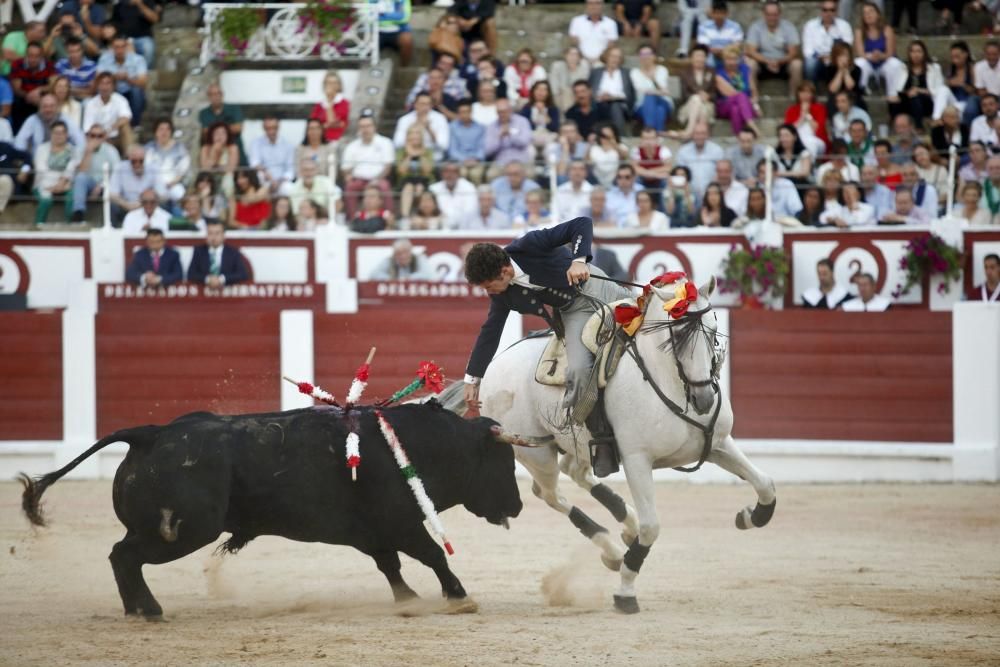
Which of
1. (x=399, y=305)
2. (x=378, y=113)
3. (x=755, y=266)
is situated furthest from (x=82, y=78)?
(x=755, y=266)

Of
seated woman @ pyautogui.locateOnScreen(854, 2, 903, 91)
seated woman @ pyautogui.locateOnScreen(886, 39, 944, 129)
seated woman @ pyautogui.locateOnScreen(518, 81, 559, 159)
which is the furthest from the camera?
seated woman @ pyautogui.locateOnScreen(854, 2, 903, 91)

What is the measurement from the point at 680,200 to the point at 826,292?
A: 1.52 metres

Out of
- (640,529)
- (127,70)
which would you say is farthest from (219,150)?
(640,529)

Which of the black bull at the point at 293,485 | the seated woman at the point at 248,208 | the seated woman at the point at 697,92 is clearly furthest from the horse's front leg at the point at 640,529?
the seated woman at the point at 697,92

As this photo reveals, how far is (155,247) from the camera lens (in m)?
13.2

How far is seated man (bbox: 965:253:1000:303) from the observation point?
1232 cm

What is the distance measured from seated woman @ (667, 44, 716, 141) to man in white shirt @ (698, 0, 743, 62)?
29cm

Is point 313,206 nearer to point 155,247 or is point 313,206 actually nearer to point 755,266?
point 155,247

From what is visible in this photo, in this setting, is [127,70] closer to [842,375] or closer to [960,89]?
[842,375]

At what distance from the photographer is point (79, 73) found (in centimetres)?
1553

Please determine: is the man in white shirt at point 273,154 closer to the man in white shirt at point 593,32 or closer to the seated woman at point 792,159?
the man in white shirt at point 593,32

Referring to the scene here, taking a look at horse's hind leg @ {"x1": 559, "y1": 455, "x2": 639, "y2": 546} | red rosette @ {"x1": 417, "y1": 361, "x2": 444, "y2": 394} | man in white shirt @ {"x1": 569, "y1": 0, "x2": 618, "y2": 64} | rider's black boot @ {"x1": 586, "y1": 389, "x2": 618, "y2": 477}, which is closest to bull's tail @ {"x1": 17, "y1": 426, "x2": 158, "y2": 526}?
red rosette @ {"x1": 417, "y1": 361, "x2": 444, "y2": 394}

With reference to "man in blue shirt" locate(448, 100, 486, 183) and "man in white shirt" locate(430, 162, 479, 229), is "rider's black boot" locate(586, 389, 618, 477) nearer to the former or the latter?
"man in white shirt" locate(430, 162, 479, 229)

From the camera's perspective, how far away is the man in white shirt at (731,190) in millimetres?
13188
